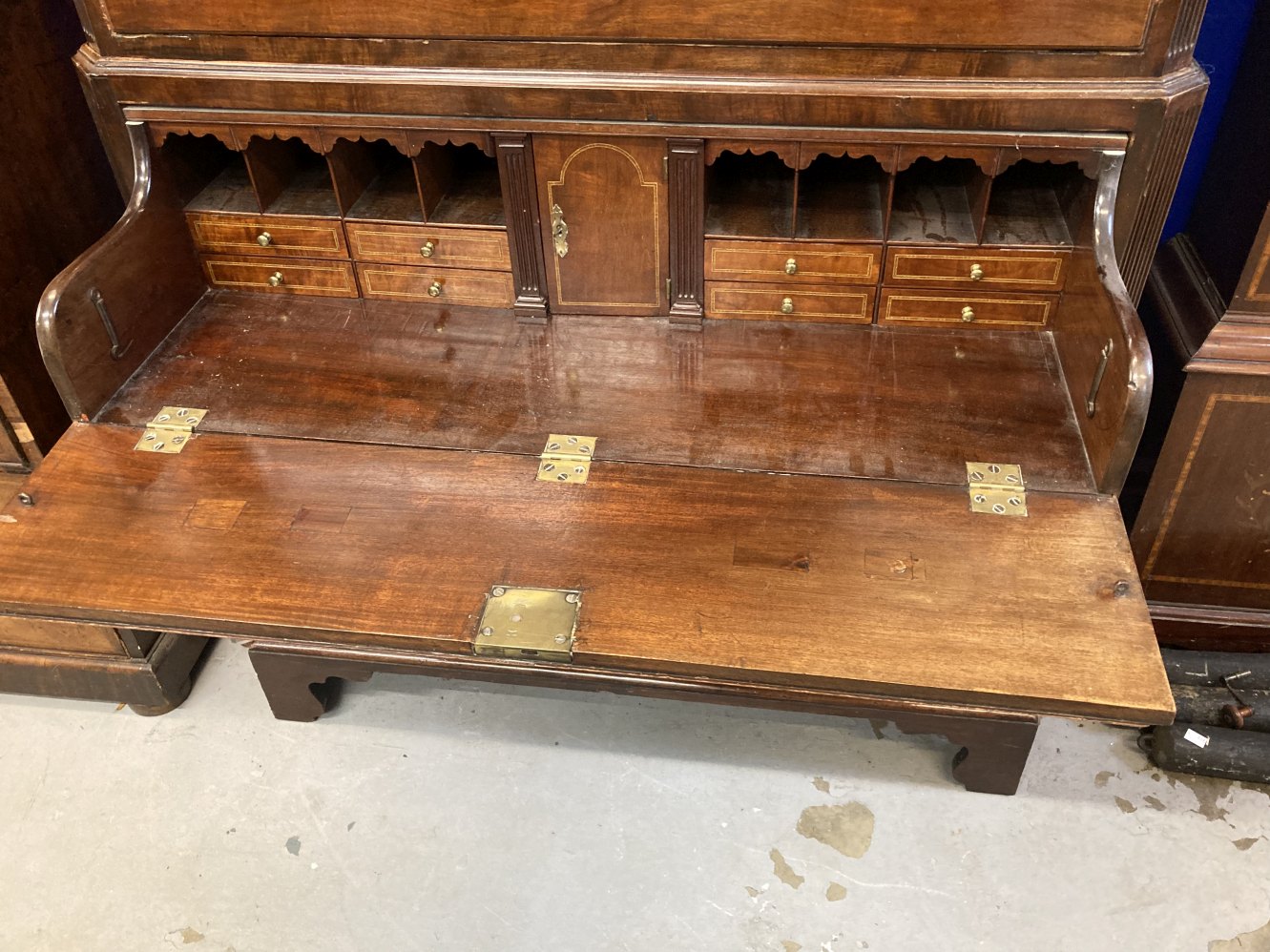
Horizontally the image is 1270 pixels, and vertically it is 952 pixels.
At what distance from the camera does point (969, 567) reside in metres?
1.59

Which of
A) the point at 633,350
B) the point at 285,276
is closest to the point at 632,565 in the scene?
the point at 633,350

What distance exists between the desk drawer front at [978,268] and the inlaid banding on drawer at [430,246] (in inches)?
30.3

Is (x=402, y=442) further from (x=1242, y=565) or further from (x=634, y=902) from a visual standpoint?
(x=1242, y=565)

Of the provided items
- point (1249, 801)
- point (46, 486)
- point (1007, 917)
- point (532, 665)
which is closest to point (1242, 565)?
point (1249, 801)

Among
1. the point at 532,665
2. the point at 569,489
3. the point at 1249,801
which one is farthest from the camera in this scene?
the point at 1249,801

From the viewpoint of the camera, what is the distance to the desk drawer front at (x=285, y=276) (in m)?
2.15

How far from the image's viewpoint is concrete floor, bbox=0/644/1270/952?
196cm

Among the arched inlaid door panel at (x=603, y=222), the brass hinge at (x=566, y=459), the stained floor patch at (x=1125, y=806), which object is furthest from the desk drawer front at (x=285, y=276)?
the stained floor patch at (x=1125, y=806)

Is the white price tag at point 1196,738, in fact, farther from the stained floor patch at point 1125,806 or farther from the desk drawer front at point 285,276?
the desk drawer front at point 285,276

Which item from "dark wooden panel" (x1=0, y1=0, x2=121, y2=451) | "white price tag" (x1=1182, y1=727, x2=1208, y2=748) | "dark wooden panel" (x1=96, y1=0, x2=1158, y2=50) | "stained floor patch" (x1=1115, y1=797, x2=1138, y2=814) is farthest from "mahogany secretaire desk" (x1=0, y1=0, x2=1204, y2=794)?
"white price tag" (x1=1182, y1=727, x2=1208, y2=748)

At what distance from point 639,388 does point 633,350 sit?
0.39 ft

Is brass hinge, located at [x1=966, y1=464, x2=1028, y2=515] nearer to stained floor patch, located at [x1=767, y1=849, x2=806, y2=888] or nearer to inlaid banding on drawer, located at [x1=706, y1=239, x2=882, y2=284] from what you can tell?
inlaid banding on drawer, located at [x1=706, y1=239, x2=882, y2=284]

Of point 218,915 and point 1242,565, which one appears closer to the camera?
point 218,915

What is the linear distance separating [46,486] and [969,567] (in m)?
1.55
